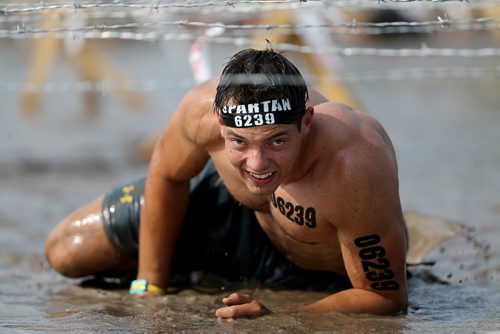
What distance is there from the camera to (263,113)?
11.2ft

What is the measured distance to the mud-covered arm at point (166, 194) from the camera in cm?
413

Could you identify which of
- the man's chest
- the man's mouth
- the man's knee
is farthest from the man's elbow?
the man's knee

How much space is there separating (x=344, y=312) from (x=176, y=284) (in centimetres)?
111

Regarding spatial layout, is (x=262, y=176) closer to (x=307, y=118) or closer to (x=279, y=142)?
(x=279, y=142)

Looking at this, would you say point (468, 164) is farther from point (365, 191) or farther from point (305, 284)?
point (365, 191)

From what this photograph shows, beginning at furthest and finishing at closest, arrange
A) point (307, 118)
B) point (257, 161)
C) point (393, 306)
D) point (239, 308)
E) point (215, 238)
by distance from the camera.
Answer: point (215, 238) → point (393, 306) → point (239, 308) → point (307, 118) → point (257, 161)

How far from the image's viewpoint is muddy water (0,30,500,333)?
387 cm

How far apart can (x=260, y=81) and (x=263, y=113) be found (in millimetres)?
129

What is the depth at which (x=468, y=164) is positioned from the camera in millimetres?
8195

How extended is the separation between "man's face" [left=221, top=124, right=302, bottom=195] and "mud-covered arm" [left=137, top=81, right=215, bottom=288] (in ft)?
1.92

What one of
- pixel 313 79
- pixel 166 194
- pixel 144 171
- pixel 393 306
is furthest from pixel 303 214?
pixel 144 171

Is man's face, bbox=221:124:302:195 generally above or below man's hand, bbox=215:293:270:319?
above

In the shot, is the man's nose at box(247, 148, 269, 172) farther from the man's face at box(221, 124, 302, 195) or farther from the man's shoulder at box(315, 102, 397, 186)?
the man's shoulder at box(315, 102, 397, 186)

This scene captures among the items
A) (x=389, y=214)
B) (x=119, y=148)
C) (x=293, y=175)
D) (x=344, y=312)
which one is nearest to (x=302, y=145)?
(x=293, y=175)
